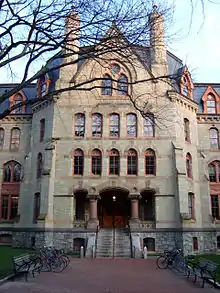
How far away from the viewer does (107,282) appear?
12602mm

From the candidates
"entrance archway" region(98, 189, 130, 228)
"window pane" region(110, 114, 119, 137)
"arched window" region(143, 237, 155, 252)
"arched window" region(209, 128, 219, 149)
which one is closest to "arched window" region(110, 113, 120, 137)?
"window pane" region(110, 114, 119, 137)

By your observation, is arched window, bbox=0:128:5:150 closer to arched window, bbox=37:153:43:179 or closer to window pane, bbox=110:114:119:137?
arched window, bbox=37:153:43:179

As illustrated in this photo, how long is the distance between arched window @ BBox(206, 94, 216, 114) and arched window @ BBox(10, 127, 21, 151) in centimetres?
1984

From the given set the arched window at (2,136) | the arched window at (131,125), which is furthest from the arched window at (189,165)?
the arched window at (2,136)

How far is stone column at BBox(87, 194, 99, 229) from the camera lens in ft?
80.7

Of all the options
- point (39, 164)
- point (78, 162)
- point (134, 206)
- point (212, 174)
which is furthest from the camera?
point (212, 174)

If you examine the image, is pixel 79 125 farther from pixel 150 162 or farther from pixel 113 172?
pixel 150 162

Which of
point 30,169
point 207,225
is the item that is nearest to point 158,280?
point 207,225

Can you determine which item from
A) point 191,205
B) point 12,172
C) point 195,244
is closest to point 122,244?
point 195,244

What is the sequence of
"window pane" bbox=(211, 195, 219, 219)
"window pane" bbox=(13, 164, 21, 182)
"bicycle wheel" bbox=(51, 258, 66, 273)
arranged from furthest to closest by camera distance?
"window pane" bbox=(13, 164, 21, 182) → "window pane" bbox=(211, 195, 219, 219) → "bicycle wheel" bbox=(51, 258, 66, 273)

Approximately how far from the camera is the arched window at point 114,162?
87.2 ft

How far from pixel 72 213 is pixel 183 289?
49.5 feet

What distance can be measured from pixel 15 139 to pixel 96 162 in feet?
32.3

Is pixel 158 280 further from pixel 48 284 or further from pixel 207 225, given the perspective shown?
pixel 207 225
